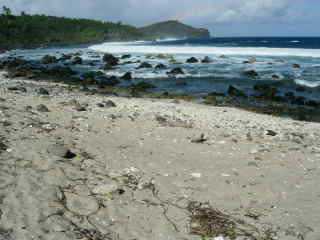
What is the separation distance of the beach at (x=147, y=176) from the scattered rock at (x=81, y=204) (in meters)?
0.01

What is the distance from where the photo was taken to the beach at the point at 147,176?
439cm

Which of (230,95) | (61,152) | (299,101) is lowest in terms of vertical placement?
(299,101)

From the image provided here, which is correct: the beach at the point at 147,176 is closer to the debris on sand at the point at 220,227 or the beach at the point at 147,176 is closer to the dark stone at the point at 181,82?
the debris on sand at the point at 220,227

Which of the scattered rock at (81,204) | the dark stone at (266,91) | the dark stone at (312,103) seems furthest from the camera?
the dark stone at (266,91)

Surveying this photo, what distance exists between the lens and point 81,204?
4715mm

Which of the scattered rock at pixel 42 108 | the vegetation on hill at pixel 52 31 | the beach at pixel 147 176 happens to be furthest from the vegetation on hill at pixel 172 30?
the beach at pixel 147 176

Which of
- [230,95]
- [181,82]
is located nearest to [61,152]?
[230,95]

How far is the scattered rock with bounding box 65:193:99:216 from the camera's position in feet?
14.9

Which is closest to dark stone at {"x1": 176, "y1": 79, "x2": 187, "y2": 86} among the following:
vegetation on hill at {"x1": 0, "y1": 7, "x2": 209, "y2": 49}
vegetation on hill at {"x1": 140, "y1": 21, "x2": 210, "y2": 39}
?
vegetation on hill at {"x1": 0, "y1": 7, "x2": 209, "y2": 49}

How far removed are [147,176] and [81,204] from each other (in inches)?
55.8

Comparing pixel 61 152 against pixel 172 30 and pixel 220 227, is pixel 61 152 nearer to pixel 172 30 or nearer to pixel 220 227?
pixel 220 227

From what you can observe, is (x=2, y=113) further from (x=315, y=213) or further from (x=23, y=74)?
(x=23, y=74)

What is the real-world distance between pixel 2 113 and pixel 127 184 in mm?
4247

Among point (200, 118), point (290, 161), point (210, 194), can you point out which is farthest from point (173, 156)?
point (200, 118)
